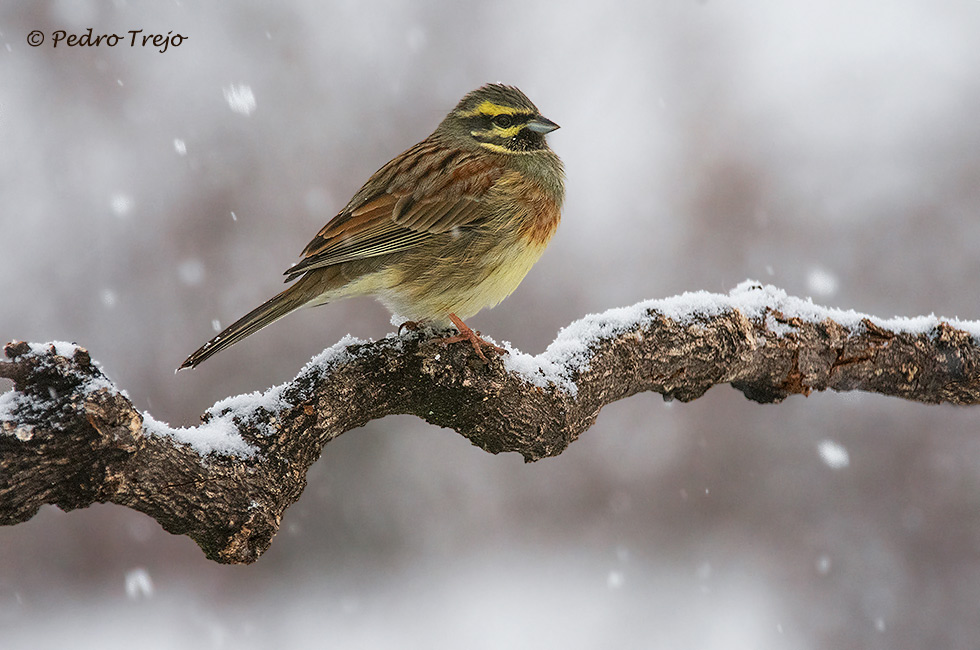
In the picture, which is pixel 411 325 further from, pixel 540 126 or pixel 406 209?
pixel 540 126

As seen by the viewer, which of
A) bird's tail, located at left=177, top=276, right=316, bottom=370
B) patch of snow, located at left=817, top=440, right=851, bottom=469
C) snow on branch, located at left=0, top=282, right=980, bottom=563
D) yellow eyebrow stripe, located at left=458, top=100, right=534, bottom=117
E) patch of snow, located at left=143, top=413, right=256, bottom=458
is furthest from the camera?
patch of snow, located at left=817, top=440, right=851, bottom=469

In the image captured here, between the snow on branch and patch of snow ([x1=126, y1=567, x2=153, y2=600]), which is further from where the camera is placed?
patch of snow ([x1=126, y1=567, x2=153, y2=600])

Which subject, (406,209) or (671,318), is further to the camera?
(406,209)

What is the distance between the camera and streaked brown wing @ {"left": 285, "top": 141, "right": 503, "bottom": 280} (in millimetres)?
4184

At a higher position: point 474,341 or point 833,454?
point 833,454

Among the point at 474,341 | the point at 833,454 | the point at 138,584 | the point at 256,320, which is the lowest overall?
the point at 138,584

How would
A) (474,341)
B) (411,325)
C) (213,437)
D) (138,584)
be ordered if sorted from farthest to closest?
1. (138,584)
2. (411,325)
3. (474,341)
4. (213,437)

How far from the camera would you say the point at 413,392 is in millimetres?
3652

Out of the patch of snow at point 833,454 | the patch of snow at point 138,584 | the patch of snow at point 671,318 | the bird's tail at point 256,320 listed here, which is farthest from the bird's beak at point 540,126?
the patch of snow at point 138,584

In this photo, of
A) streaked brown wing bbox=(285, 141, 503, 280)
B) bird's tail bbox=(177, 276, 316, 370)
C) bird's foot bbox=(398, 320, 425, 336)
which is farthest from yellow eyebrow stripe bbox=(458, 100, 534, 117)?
bird's tail bbox=(177, 276, 316, 370)

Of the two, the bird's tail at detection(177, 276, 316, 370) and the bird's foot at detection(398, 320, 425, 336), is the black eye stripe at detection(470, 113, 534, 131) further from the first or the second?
the bird's tail at detection(177, 276, 316, 370)

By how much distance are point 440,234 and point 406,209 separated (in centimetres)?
23

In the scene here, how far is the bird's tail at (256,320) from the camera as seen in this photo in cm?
362

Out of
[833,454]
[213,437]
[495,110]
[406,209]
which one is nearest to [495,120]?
[495,110]
